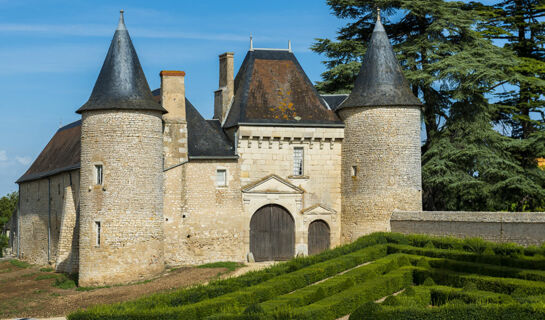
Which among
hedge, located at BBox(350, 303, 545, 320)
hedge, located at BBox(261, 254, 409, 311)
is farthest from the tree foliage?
hedge, located at BBox(350, 303, 545, 320)

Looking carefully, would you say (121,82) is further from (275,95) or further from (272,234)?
(272,234)

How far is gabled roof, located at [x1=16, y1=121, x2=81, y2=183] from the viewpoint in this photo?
29.8m

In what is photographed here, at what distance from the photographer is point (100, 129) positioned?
2306 centimetres

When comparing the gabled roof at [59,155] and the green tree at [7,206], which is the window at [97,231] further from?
the green tree at [7,206]

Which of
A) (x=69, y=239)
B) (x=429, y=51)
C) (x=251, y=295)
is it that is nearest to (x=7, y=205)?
(x=69, y=239)

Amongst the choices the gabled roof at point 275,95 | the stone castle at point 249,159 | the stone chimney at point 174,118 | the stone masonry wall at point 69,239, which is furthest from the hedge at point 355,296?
the stone masonry wall at point 69,239

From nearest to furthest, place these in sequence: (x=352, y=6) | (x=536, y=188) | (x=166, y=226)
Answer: (x=166, y=226)
(x=536, y=188)
(x=352, y=6)

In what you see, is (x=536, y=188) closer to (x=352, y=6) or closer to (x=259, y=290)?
(x=352, y=6)

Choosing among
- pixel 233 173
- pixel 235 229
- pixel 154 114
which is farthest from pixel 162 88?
pixel 235 229

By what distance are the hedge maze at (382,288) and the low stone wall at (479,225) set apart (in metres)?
0.94

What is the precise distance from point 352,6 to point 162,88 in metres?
12.0

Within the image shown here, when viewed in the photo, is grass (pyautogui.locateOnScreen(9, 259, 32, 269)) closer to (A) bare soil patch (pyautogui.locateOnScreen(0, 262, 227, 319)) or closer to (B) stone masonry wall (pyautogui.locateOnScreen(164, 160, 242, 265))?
(A) bare soil patch (pyautogui.locateOnScreen(0, 262, 227, 319))

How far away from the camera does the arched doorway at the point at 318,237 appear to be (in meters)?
26.5

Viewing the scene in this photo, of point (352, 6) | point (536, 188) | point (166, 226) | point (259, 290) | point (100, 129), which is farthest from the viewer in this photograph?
point (352, 6)
